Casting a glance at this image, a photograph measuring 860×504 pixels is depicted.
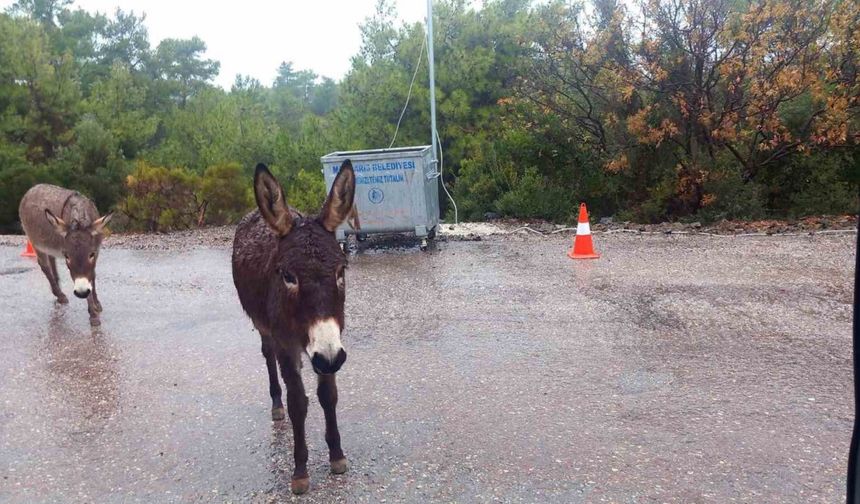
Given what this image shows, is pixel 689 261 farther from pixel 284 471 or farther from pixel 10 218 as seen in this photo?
pixel 10 218

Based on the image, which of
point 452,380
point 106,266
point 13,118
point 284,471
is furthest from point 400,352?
point 13,118

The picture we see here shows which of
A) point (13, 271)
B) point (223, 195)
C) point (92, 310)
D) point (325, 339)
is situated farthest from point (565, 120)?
point (325, 339)

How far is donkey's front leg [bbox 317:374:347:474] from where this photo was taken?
11.6ft

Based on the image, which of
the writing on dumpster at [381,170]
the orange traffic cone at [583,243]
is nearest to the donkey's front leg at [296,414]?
the orange traffic cone at [583,243]

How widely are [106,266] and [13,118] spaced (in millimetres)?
15995

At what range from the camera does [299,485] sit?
3.44m

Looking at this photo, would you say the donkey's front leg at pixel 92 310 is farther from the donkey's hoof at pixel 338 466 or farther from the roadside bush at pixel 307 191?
the roadside bush at pixel 307 191

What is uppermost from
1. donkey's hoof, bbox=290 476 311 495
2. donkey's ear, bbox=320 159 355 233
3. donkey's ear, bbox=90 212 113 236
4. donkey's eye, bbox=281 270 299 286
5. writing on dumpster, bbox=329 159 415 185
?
writing on dumpster, bbox=329 159 415 185

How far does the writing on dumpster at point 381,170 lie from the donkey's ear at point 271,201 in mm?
6956

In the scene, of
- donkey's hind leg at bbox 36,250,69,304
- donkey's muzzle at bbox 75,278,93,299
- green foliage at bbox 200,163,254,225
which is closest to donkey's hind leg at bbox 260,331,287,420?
donkey's muzzle at bbox 75,278,93,299

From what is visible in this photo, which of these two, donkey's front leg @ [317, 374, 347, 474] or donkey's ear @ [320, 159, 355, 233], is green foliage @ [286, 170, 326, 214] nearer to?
donkey's front leg @ [317, 374, 347, 474]

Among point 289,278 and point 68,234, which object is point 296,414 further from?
point 68,234

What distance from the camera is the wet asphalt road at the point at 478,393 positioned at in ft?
11.5

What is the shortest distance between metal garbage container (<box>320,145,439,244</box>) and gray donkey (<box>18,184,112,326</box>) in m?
3.75
